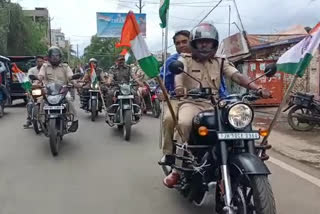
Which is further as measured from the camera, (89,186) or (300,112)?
(300,112)

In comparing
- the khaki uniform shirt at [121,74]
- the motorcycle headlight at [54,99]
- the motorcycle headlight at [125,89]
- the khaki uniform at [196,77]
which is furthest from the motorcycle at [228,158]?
the khaki uniform shirt at [121,74]

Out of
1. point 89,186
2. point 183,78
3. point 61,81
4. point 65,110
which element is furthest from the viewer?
point 61,81

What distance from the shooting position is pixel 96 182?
19.0 feet

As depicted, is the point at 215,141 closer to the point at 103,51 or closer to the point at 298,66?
the point at 298,66

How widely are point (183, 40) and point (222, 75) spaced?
1.41 m

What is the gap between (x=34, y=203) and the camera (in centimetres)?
490

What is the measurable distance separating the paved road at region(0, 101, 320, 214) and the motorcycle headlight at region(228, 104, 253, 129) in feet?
4.41

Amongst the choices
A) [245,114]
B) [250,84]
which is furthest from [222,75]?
[245,114]

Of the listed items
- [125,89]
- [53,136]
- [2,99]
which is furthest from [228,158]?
[2,99]

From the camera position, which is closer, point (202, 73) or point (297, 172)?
point (202, 73)

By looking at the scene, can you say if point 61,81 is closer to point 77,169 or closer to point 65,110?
point 65,110

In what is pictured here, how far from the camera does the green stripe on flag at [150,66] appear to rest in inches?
171

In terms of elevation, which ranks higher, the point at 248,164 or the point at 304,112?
the point at 248,164

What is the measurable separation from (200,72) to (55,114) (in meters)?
3.64
